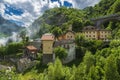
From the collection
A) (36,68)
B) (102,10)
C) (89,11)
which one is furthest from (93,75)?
(89,11)

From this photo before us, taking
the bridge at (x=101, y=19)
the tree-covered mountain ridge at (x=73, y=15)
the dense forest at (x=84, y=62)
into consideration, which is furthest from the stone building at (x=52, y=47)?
the bridge at (x=101, y=19)

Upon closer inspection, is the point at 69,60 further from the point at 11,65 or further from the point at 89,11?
the point at 89,11

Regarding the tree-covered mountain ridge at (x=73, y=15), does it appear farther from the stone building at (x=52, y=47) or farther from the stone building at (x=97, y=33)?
the stone building at (x=52, y=47)

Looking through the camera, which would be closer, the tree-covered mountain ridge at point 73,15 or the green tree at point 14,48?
the green tree at point 14,48

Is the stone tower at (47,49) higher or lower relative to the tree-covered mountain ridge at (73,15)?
lower

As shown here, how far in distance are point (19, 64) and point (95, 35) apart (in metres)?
26.4

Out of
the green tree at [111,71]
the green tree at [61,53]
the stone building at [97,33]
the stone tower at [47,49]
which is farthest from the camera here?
the stone building at [97,33]

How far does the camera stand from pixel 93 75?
70.8 meters

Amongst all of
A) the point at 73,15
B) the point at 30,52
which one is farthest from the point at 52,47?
the point at 73,15

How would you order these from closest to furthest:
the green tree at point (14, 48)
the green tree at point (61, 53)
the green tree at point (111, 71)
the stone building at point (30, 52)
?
the green tree at point (111, 71) → the green tree at point (61, 53) → the stone building at point (30, 52) → the green tree at point (14, 48)

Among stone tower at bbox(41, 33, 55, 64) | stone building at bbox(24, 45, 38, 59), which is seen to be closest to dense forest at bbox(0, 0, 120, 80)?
stone tower at bbox(41, 33, 55, 64)

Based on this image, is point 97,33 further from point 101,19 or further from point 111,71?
point 111,71

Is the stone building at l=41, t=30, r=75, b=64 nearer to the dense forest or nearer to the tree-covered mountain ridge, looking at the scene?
the dense forest

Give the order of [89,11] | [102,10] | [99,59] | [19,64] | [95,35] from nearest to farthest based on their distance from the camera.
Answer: [99,59] → [19,64] → [95,35] → [102,10] → [89,11]
